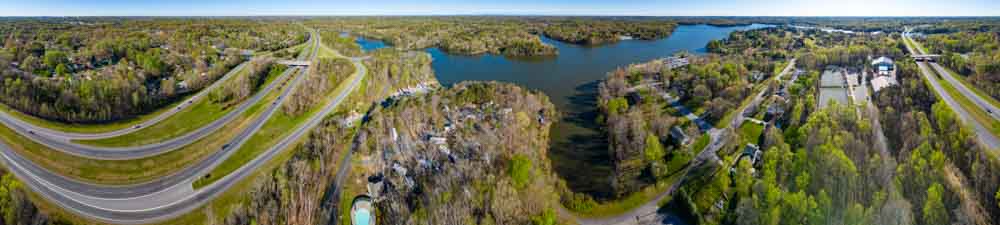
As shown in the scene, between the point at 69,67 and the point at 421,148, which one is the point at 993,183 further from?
the point at 69,67

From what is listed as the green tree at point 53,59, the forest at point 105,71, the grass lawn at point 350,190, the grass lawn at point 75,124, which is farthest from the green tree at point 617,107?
the green tree at point 53,59

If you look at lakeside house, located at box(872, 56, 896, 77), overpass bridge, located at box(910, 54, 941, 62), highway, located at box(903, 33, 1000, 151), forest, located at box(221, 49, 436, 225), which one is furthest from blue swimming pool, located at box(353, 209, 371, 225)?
overpass bridge, located at box(910, 54, 941, 62)

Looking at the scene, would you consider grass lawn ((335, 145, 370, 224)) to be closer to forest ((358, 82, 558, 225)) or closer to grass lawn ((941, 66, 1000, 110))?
forest ((358, 82, 558, 225))

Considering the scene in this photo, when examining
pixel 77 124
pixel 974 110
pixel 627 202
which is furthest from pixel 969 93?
pixel 77 124

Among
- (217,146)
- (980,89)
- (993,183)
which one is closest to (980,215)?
(993,183)

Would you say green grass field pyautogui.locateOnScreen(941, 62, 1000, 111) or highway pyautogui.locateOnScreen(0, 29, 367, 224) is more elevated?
green grass field pyautogui.locateOnScreen(941, 62, 1000, 111)

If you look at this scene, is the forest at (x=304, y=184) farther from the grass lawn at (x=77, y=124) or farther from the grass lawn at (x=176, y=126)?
the grass lawn at (x=77, y=124)

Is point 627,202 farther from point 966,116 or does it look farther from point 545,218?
point 966,116
